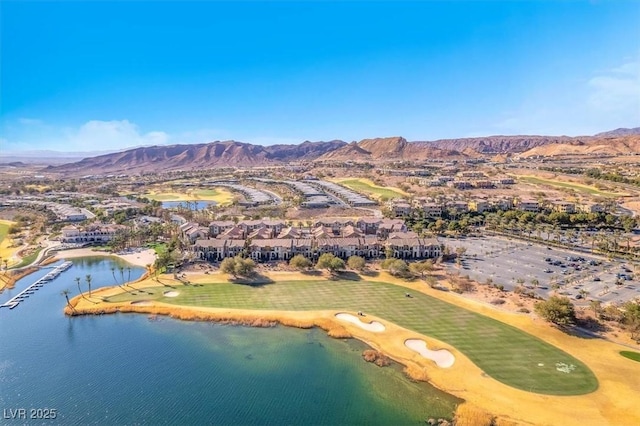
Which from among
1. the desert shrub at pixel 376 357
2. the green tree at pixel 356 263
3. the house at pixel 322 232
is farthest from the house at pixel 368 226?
the desert shrub at pixel 376 357

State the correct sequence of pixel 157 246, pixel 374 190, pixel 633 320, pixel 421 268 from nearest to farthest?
pixel 633 320 < pixel 421 268 < pixel 157 246 < pixel 374 190

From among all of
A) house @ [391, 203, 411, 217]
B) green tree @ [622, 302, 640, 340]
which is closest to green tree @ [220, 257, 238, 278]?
green tree @ [622, 302, 640, 340]

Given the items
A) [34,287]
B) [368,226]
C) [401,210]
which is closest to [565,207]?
[401,210]

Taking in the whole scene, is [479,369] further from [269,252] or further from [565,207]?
[565,207]

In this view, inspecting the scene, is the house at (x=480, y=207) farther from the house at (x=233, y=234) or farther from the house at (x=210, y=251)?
the house at (x=210, y=251)

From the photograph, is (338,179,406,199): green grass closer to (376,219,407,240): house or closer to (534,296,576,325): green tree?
(376,219,407,240): house
